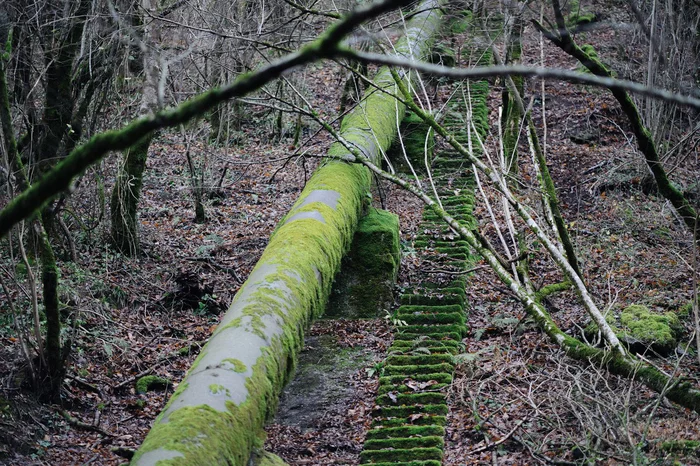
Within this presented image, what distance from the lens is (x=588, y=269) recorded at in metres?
9.07

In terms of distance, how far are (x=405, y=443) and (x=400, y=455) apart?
0.18 metres

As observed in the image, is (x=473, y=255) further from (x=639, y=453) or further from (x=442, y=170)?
(x=639, y=453)

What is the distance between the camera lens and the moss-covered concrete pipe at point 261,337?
4219 mm

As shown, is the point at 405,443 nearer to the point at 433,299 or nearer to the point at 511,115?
the point at 433,299

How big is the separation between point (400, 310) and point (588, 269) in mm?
2473

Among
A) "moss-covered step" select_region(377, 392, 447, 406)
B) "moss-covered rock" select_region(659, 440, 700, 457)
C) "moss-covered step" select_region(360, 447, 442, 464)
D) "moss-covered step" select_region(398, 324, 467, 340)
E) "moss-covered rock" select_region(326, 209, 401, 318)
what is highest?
"moss-covered rock" select_region(326, 209, 401, 318)

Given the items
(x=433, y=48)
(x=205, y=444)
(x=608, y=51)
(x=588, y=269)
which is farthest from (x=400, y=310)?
(x=608, y=51)

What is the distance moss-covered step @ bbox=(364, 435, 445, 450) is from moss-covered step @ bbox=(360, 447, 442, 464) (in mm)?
90

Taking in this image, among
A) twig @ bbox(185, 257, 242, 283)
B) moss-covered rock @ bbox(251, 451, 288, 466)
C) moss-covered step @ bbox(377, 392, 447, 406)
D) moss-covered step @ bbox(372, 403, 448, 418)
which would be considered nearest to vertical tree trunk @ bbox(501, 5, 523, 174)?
twig @ bbox(185, 257, 242, 283)

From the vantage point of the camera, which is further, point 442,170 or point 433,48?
point 433,48

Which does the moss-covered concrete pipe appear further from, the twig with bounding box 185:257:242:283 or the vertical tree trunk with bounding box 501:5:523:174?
the vertical tree trunk with bounding box 501:5:523:174

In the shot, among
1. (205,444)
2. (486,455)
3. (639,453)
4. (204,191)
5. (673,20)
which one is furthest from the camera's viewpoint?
(204,191)

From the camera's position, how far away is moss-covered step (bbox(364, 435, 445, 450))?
6.05 meters

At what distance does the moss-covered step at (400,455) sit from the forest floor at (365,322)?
0.44ft
